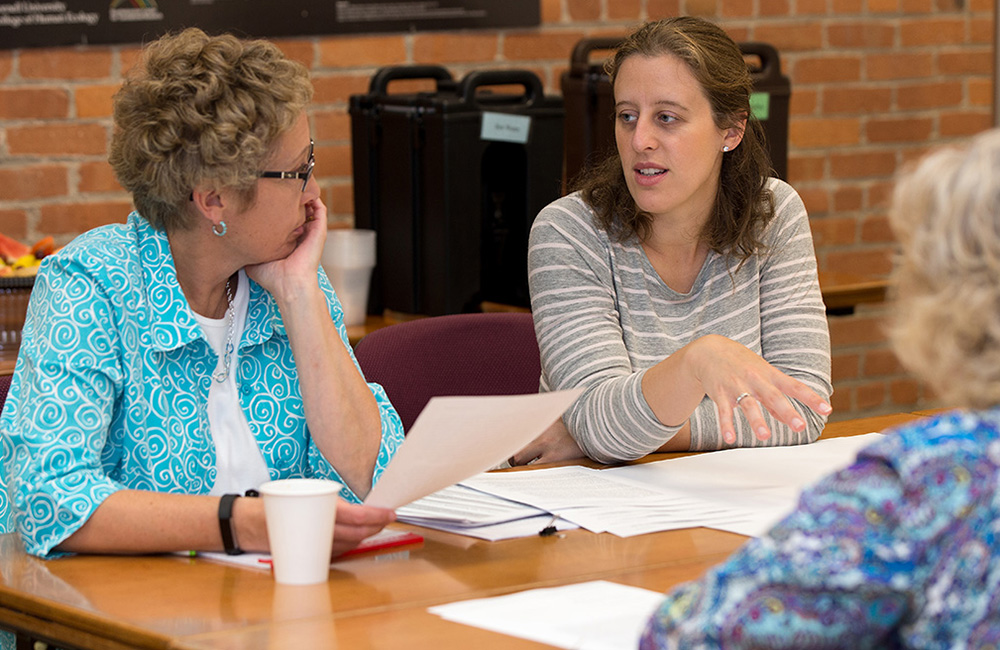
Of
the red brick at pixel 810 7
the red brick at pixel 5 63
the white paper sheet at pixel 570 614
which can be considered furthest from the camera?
the red brick at pixel 810 7

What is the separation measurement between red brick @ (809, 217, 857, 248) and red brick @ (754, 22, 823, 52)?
0.50 m

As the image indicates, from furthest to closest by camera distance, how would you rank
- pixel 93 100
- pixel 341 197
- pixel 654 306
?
1. pixel 341 197
2. pixel 93 100
3. pixel 654 306

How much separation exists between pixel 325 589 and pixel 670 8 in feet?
8.52

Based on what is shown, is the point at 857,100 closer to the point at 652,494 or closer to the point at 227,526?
the point at 652,494

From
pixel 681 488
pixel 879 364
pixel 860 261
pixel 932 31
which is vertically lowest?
pixel 879 364

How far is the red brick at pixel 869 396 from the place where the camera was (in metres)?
3.99

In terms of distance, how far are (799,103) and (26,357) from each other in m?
2.78

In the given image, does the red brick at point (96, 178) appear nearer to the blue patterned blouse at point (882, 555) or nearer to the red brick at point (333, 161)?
the red brick at point (333, 161)

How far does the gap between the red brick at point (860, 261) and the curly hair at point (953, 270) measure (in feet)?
10.4

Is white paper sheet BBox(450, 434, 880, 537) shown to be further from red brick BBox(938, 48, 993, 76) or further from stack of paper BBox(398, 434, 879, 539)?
red brick BBox(938, 48, 993, 76)

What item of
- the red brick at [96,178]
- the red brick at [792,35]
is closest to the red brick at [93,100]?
the red brick at [96,178]

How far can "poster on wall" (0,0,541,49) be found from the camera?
2.70 m

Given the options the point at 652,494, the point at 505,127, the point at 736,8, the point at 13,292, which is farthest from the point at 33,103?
the point at 736,8

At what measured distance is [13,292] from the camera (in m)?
2.31
